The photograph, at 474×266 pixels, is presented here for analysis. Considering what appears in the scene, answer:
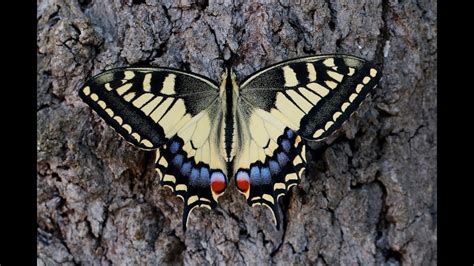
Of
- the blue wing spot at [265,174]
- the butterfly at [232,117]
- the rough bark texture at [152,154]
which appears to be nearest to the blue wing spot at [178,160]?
the butterfly at [232,117]

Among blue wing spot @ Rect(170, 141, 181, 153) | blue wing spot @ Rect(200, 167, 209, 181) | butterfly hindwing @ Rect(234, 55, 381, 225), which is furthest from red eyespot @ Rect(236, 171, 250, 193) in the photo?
blue wing spot @ Rect(170, 141, 181, 153)

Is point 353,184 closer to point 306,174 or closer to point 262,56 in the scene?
point 306,174

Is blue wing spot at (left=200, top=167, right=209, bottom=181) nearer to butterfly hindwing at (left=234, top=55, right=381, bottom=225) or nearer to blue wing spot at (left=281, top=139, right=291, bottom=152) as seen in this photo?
butterfly hindwing at (left=234, top=55, right=381, bottom=225)

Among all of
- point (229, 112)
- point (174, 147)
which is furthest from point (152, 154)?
point (229, 112)

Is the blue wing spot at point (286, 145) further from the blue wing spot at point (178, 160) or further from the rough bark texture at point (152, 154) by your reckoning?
the blue wing spot at point (178, 160)

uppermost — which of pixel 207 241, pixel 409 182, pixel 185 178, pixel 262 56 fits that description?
pixel 262 56

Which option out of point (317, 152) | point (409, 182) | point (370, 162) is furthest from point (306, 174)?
point (409, 182)
